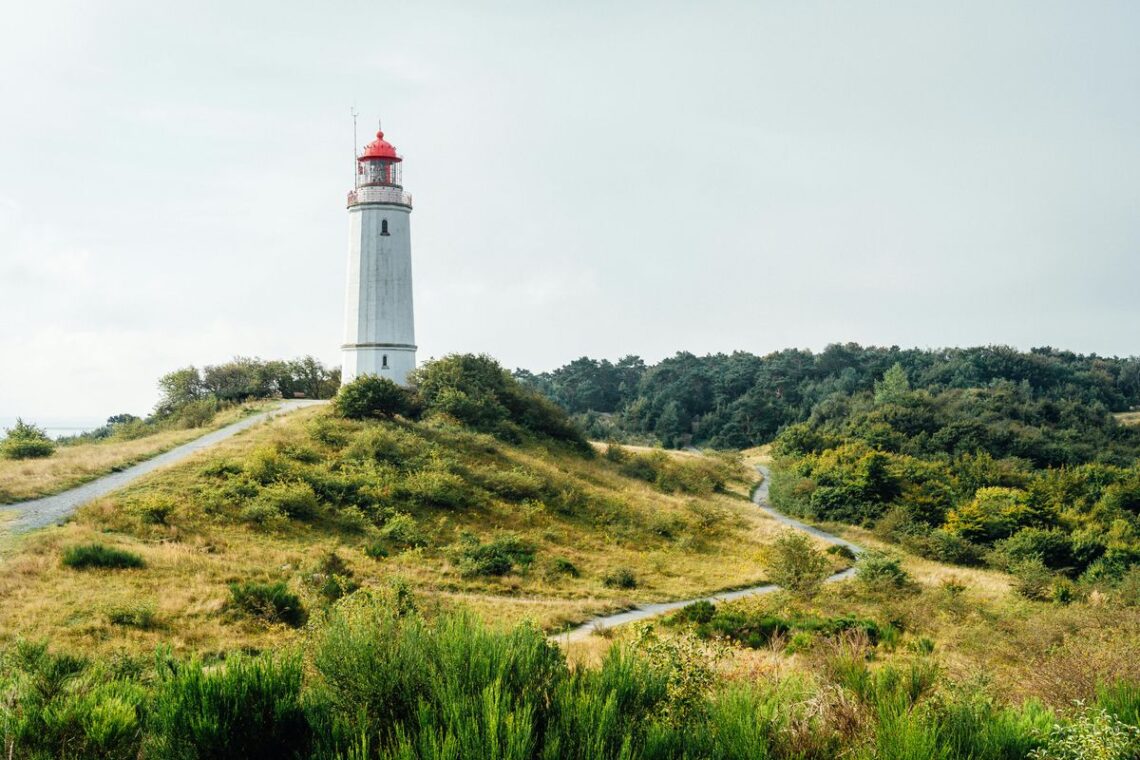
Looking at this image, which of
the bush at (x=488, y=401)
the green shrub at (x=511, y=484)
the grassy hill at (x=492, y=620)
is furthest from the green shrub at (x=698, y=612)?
the bush at (x=488, y=401)

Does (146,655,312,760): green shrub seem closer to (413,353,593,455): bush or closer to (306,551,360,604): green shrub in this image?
(306,551,360,604): green shrub

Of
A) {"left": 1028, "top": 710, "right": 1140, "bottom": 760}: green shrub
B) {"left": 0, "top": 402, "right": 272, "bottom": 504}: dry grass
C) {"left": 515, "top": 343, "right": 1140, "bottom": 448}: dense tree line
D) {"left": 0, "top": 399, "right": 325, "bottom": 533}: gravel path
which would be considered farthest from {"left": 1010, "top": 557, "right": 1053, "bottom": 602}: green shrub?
{"left": 515, "top": 343, "right": 1140, "bottom": 448}: dense tree line

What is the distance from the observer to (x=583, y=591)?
20.0m

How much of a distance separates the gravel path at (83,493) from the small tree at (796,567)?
1900 centimetres

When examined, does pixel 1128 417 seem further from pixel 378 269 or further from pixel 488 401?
pixel 378 269

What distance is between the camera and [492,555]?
21.6 meters

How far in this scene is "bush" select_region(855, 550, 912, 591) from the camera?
23.3m

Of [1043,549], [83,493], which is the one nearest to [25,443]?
[83,493]

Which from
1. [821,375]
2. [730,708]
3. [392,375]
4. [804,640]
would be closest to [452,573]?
[804,640]

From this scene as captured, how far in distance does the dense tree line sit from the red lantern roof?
123 ft

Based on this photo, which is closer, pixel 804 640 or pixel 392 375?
pixel 804 640

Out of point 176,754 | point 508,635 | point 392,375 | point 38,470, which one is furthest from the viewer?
point 392,375

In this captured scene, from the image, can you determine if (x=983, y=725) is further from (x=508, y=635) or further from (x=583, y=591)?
(x=583, y=591)

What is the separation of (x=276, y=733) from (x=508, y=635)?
209 cm
